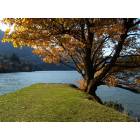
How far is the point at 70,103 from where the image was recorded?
14336mm

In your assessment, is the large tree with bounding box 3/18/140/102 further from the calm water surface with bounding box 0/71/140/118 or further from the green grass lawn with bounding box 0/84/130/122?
the green grass lawn with bounding box 0/84/130/122

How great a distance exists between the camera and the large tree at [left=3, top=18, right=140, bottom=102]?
17.0m

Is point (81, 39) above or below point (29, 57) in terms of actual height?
above

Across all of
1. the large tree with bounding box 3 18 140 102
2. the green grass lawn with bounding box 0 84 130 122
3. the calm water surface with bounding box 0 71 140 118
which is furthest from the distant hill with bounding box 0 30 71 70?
the green grass lawn with bounding box 0 84 130 122

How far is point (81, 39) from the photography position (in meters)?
19.2

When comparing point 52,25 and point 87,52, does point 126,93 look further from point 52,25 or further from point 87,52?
point 52,25

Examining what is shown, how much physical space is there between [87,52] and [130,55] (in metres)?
2.65

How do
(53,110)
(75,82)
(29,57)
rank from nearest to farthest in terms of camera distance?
(53,110)
(29,57)
(75,82)

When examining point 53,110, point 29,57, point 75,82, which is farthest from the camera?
point 75,82

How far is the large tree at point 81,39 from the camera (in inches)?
668

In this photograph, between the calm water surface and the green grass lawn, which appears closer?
the green grass lawn

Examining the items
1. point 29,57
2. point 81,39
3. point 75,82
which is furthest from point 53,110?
point 75,82

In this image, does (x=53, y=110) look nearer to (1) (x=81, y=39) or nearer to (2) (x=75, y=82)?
(1) (x=81, y=39)

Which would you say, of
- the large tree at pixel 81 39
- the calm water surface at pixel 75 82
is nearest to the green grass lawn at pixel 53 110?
the large tree at pixel 81 39
